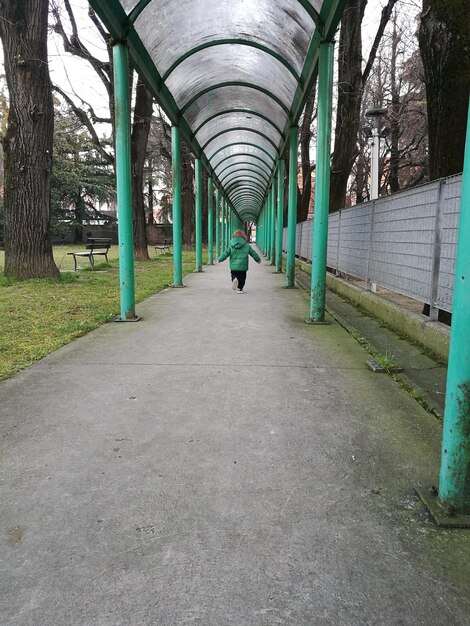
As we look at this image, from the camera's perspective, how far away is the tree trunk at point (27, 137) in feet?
32.7

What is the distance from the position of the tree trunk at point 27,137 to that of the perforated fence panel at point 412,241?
6.86 m

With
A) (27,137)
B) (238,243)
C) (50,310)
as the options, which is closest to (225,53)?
(238,243)

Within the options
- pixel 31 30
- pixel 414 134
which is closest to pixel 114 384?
pixel 31 30

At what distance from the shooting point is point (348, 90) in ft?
40.9

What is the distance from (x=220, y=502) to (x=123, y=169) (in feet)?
16.8

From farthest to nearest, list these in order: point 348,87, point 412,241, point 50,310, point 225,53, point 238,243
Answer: point 348,87 → point 238,243 → point 225,53 → point 50,310 → point 412,241

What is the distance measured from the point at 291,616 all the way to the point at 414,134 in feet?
85.8

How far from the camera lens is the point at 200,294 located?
9.34 m

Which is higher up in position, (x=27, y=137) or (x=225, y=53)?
(x=225, y=53)

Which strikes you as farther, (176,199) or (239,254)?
(176,199)

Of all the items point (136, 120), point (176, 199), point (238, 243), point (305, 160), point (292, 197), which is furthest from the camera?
point (305, 160)

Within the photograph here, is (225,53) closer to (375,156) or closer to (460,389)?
(375,156)

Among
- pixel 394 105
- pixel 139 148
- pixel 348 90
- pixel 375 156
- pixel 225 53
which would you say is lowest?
pixel 375 156

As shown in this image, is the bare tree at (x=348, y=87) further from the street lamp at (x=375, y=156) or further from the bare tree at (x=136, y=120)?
the bare tree at (x=136, y=120)
